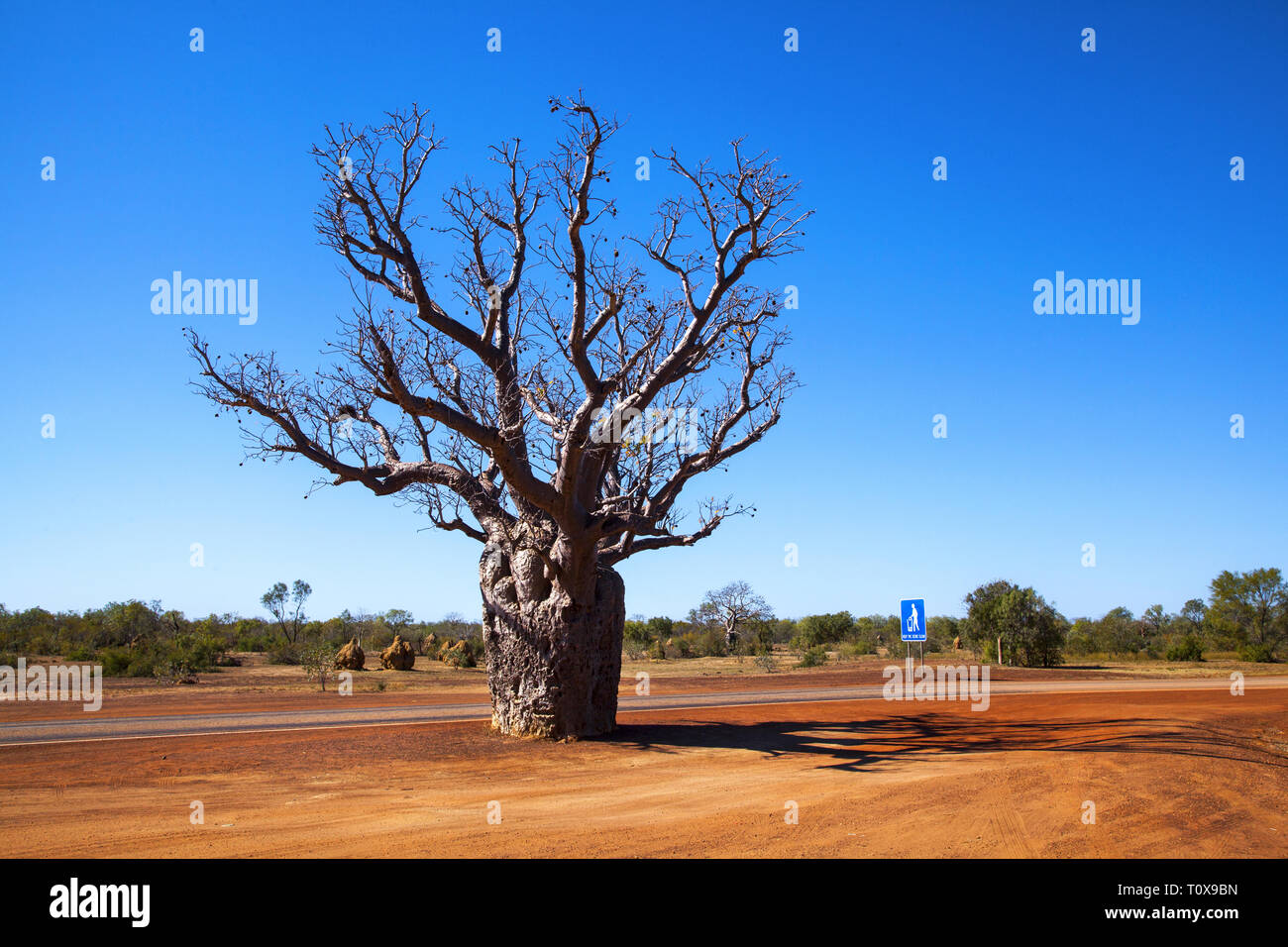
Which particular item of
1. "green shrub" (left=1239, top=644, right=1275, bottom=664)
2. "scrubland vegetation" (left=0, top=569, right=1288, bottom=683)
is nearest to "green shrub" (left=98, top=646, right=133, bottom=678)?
"scrubland vegetation" (left=0, top=569, right=1288, bottom=683)

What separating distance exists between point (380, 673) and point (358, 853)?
27.0 metres

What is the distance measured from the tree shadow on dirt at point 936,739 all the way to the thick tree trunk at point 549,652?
83cm

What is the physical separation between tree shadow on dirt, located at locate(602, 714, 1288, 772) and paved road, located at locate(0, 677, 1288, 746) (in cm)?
444

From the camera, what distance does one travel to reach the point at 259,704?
21.4 metres

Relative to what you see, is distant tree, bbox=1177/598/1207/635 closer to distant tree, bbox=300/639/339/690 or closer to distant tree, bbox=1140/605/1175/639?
distant tree, bbox=1140/605/1175/639

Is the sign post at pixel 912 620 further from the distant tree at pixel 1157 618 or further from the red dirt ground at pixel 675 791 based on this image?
the distant tree at pixel 1157 618

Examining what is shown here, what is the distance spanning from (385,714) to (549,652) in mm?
6866

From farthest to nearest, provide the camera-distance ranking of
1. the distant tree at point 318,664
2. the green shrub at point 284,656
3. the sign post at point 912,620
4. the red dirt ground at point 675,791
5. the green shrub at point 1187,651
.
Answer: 1. the green shrub at point 1187,651
2. the green shrub at point 284,656
3. the distant tree at point 318,664
4. the sign post at point 912,620
5. the red dirt ground at point 675,791

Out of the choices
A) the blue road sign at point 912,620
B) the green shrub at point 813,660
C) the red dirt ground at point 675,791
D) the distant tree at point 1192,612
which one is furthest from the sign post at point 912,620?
the distant tree at point 1192,612

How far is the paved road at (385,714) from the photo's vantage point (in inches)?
584

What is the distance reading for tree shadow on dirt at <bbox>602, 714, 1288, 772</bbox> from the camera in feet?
39.2

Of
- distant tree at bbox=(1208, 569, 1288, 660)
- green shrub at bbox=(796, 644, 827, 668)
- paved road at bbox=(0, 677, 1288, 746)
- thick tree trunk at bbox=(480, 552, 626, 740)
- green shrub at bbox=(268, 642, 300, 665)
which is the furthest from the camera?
distant tree at bbox=(1208, 569, 1288, 660)

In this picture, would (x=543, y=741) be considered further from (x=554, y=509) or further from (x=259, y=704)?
(x=259, y=704)
